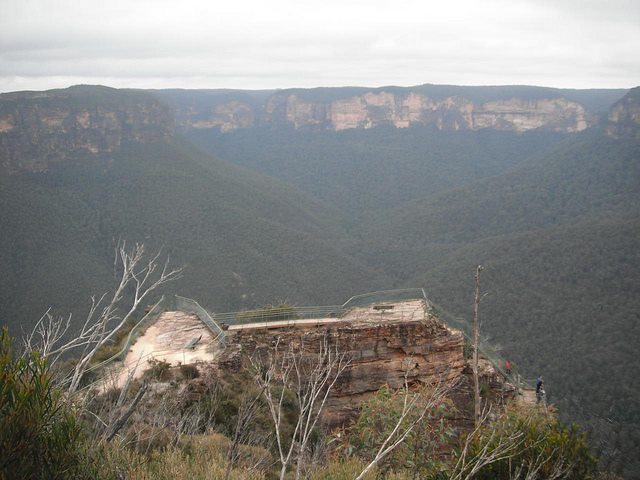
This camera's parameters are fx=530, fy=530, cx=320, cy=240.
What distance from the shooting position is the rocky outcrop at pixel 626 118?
89.6 m

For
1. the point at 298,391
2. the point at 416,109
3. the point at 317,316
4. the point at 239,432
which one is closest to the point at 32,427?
the point at 298,391

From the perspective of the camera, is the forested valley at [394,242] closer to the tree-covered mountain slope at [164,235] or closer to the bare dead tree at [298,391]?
the tree-covered mountain slope at [164,235]

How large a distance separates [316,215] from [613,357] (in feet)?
231

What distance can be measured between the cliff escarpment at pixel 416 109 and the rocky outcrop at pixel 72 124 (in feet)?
165

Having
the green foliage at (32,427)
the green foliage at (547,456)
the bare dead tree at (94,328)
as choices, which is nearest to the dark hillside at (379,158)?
the bare dead tree at (94,328)

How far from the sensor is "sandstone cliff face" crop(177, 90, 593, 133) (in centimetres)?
12888

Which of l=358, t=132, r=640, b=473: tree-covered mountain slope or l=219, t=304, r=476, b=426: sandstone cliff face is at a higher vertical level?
l=219, t=304, r=476, b=426: sandstone cliff face

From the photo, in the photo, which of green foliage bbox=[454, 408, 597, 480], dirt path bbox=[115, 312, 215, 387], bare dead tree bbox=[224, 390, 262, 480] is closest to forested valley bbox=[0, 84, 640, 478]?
dirt path bbox=[115, 312, 215, 387]

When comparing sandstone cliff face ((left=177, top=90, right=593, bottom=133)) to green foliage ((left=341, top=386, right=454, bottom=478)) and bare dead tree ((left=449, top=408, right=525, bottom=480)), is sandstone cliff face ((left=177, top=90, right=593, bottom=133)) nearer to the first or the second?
green foliage ((left=341, top=386, right=454, bottom=478))

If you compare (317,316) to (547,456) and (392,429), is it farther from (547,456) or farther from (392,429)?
(547,456)

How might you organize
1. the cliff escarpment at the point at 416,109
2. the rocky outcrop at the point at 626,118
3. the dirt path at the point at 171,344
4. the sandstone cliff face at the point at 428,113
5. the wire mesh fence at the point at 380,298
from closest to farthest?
the dirt path at the point at 171,344 → the wire mesh fence at the point at 380,298 → the rocky outcrop at the point at 626,118 → the sandstone cliff face at the point at 428,113 → the cliff escarpment at the point at 416,109

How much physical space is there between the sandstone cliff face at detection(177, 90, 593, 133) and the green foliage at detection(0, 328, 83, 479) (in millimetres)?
135159

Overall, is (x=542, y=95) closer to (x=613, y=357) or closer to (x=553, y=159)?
(x=553, y=159)

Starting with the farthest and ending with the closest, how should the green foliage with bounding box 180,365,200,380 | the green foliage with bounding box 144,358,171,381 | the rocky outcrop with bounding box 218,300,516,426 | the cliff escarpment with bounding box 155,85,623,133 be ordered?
the cliff escarpment with bounding box 155,85,623,133 → the rocky outcrop with bounding box 218,300,516,426 → the green foliage with bounding box 180,365,200,380 → the green foliage with bounding box 144,358,171,381
